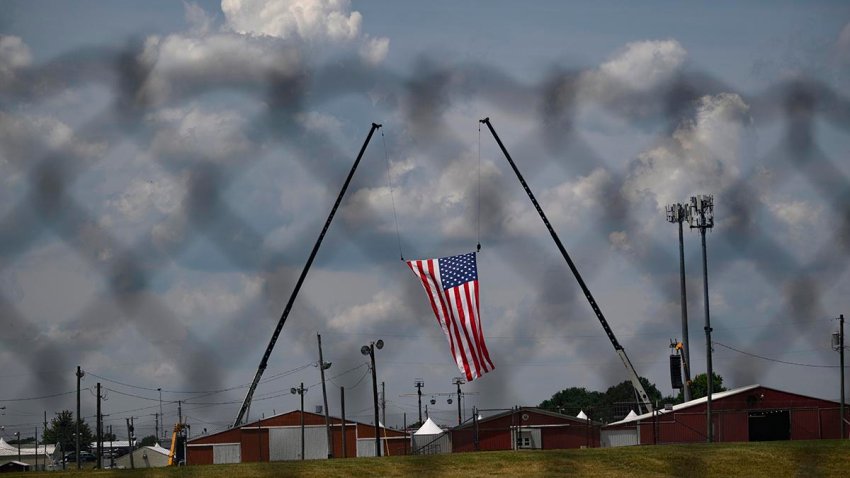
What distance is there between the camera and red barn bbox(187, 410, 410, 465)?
69750 millimetres

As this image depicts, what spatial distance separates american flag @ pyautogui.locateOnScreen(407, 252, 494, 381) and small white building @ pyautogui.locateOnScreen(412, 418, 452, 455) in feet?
45.6

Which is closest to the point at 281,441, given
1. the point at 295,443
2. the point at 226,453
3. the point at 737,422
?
the point at 295,443

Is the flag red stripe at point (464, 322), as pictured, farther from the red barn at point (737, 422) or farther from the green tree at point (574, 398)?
the green tree at point (574, 398)

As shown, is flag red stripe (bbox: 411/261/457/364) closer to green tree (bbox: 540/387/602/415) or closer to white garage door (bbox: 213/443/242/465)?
white garage door (bbox: 213/443/242/465)

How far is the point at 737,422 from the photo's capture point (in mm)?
55031

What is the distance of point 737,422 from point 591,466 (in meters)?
34.9

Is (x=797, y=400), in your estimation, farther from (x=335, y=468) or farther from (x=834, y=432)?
(x=335, y=468)

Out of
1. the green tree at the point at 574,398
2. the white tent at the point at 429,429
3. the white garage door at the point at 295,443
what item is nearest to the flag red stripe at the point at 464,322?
the white tent at the point at 429,429

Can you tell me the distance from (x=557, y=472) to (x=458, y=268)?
1557 centimetres

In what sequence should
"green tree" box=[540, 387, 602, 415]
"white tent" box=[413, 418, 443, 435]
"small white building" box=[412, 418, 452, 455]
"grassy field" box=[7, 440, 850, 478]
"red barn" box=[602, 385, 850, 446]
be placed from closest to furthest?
"grassy field" box=[7, 440, 850, 478] < "red barn" box=[602, 385, 850, 446] < "small white building" box=[412, 418, 452, 455] < "white tent" box=[413, 418, 443, 435] < "green tree" box=[540, 387, 602, 415]

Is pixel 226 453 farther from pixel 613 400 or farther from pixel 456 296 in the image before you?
pixel 456 296

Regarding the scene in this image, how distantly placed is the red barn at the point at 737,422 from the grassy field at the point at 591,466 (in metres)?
27.4

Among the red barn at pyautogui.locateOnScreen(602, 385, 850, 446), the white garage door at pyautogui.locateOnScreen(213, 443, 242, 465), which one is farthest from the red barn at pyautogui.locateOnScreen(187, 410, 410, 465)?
the red barn at pyautogui.locateOnScreen(602, 385, 850, 446)


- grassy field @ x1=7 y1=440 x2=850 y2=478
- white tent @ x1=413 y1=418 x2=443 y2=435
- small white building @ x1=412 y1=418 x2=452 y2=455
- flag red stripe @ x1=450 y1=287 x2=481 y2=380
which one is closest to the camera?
grassy field @ x1=7 y1=440 x2=850 y2=478
